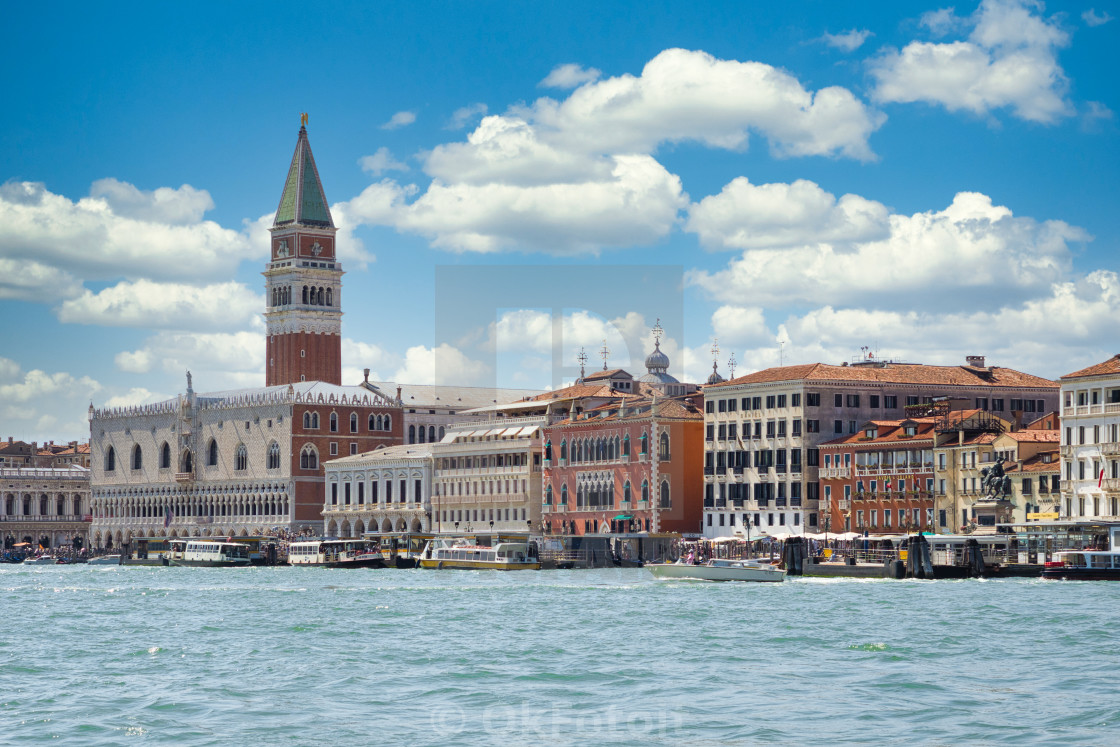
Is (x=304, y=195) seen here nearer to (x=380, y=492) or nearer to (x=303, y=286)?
(x=303, y=286)

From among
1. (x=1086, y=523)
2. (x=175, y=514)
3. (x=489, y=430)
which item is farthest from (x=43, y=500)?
(x=1086, y=523)

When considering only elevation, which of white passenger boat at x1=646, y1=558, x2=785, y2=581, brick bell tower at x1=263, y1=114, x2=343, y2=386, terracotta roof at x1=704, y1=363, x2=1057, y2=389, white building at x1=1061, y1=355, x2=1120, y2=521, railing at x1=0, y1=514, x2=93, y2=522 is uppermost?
brick bell tower at x1=263, y1=114, x2=343, y2=386

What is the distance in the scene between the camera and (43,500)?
158000mm

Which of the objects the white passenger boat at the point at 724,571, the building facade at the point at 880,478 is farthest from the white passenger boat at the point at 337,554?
the white passenger boat at the point at 724,571

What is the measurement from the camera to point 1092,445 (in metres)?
74.1

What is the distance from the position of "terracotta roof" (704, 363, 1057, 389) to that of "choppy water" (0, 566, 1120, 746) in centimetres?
2809

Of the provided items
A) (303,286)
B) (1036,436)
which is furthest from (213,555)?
(1036,436)

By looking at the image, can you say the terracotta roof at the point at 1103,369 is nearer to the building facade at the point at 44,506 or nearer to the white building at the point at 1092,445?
the white building at the point at 1092,445

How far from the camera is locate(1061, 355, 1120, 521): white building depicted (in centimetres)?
7294

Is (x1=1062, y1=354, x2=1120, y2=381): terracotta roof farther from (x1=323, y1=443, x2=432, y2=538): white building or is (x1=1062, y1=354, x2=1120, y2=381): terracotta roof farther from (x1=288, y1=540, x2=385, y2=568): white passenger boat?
(x1=323, y1=443, x2=432, y2=538): white building

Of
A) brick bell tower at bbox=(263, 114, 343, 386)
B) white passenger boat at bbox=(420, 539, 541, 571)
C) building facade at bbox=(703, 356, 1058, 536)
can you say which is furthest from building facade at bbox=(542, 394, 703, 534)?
brick bell tower at bbox=(263, 114, 343, 386)

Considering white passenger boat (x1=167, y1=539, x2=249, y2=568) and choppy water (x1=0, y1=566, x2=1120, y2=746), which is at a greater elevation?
white passenger boat (x1=167, y1=539, x2=249, y2=568)

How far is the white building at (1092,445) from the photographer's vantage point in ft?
239

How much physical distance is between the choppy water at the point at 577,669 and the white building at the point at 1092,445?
39.0 ft
